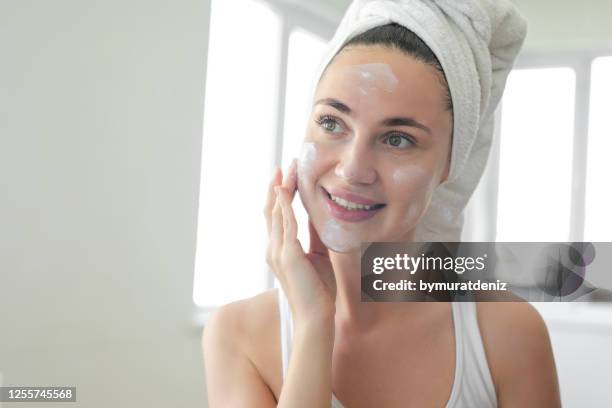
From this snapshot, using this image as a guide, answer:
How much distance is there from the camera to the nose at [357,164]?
63 centimetres

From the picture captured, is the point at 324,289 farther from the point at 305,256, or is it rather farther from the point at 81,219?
the point at 81,219

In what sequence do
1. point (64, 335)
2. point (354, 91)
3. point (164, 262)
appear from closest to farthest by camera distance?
point (354, 91) → point (64, 335) → point (164, 262)

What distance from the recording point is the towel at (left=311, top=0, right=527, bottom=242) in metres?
0.64

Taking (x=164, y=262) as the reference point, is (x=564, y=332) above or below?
below

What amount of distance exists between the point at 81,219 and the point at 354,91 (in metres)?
0.43

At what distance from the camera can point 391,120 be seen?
635 mm

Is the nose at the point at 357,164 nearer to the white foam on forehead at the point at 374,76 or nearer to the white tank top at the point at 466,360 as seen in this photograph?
the white foam on forehead at the point at 374,76

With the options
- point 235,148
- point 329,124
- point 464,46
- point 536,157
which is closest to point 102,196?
point 235,148

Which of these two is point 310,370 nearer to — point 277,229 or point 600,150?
point 277,229

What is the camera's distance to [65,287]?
2.72ft

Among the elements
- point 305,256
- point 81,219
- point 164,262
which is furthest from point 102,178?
point 305,256

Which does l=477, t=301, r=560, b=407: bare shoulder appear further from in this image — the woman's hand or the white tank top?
the woman's hand

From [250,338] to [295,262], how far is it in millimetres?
119

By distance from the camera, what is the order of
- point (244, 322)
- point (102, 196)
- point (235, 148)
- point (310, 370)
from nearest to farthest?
1. point (310, 370)
2. point (244, 322)
3. point (102, 196)
4. point (235, 148)
